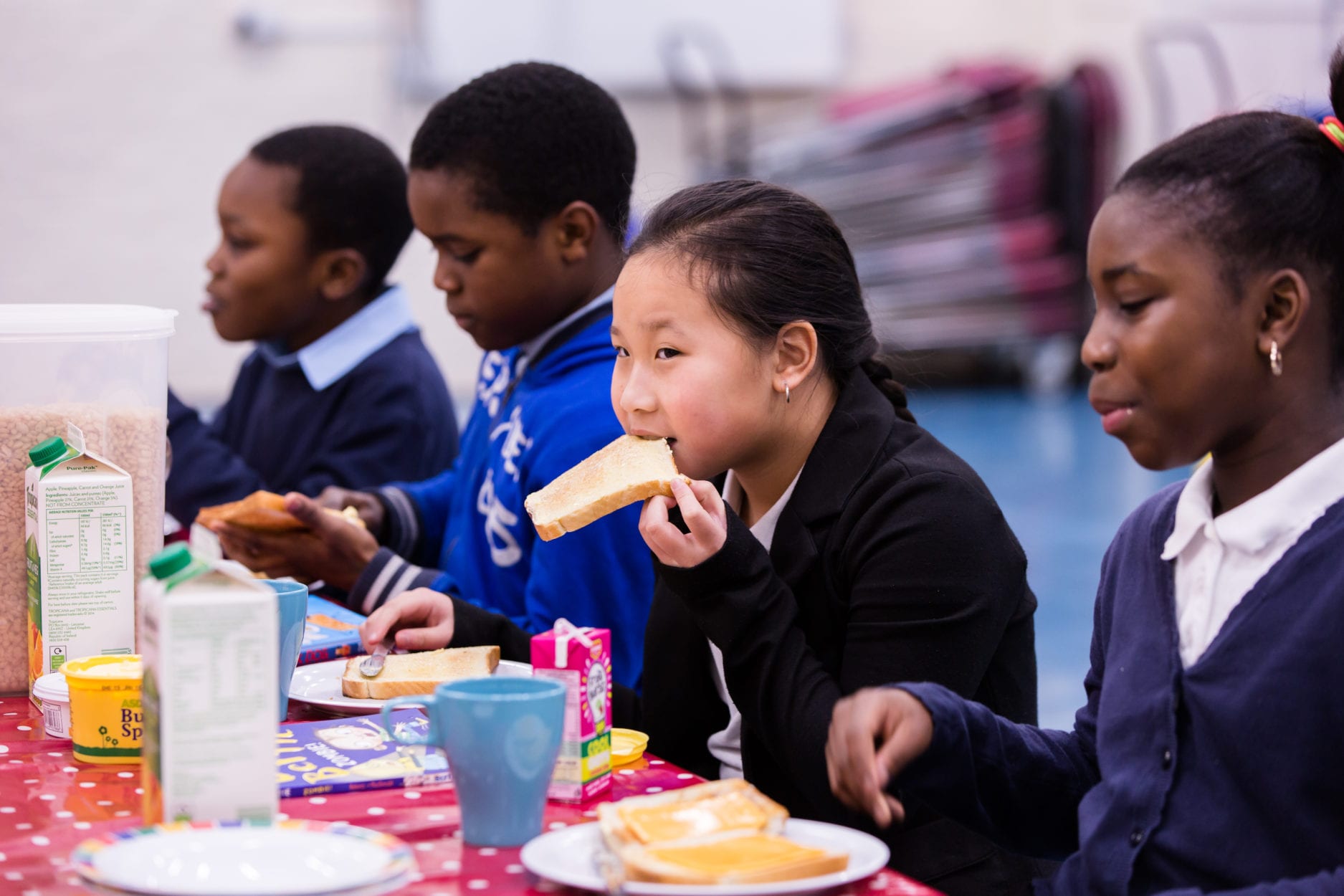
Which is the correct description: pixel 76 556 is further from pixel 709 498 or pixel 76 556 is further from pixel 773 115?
pixel 773 115

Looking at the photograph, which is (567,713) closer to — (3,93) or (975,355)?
(3,93)

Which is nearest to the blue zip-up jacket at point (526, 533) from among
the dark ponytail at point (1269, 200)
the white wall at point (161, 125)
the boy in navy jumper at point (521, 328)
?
the boy in navy jumper at point (521, 328)

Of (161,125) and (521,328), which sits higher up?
(161,125)

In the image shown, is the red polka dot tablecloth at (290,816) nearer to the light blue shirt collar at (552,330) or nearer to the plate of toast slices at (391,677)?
the plate of toast slices at (391,677)

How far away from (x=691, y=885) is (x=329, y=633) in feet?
2.99

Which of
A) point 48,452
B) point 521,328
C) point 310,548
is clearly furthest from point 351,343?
point 48,452

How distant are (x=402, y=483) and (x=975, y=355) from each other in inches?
290

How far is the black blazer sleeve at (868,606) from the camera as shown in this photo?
4.52 feet

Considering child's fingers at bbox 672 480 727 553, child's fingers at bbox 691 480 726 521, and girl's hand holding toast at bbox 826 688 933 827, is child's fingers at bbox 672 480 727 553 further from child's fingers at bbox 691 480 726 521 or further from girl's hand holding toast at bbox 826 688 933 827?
girl's hand holding toast at bbox 826 688 933 827

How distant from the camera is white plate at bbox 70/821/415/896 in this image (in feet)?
2.97

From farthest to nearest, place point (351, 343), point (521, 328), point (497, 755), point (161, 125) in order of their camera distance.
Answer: point (161, 125) → point (351, 343) → point (521, 328) → point (497, 755)

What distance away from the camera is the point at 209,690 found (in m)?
0.99

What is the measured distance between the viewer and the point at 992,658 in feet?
5.25

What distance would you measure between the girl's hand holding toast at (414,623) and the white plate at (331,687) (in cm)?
5
